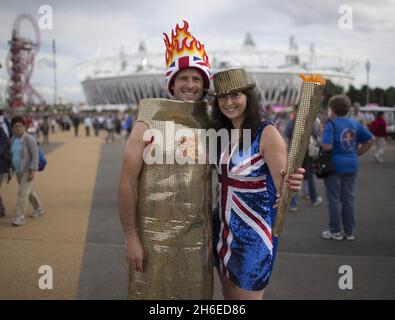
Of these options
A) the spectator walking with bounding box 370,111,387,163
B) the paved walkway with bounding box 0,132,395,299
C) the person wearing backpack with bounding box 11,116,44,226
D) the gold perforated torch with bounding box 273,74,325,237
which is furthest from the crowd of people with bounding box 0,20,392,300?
the spectator walking with bounding box 370,111,387,163

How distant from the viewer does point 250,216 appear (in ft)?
7.45

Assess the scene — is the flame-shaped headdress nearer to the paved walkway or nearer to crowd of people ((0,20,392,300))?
crowd of people ((0,20,392,300))

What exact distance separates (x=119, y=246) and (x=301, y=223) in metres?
2.74

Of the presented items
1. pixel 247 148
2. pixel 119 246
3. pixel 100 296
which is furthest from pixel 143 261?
pixel 119 246

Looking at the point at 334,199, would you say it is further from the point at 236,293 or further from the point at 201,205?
the point at 201,205

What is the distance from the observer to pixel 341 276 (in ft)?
13.5

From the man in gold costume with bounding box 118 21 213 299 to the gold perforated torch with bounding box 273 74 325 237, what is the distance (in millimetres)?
453

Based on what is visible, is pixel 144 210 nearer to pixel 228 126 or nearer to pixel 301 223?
pixel 228 126

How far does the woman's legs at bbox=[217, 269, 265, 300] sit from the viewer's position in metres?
2.28

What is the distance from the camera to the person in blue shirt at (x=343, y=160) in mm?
5422

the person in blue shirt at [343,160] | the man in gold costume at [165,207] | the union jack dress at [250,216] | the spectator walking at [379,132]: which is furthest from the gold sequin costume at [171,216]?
the spectator walking at [379,132]

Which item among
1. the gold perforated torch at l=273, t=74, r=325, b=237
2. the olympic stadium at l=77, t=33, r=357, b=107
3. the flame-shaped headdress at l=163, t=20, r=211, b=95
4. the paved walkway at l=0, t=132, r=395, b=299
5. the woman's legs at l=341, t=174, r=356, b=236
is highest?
the olympic stadium at l=77, t=33, r=357, b=107
